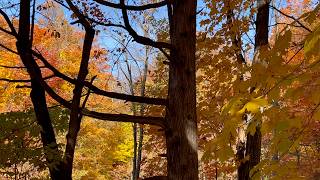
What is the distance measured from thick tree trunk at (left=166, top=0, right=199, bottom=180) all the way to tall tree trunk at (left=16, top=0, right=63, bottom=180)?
121cm

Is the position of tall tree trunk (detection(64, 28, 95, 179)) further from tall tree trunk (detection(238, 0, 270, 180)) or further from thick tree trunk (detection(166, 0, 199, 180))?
tall tree trunk (detection(238, 0, 270, 180))

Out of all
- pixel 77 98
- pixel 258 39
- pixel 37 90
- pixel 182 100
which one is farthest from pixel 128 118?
pixel 258 39

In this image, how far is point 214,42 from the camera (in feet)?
28.0

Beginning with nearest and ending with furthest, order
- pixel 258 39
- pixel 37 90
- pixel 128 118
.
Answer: pixel 128 118 → pixel 37 90 → pixel 258 39

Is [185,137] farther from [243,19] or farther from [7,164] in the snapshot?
[243,19]

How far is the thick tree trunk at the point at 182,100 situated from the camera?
2984mm

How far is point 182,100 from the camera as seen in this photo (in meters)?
3.07

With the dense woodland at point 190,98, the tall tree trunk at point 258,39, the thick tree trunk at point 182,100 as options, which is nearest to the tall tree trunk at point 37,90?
the dense woodland at point 190,98

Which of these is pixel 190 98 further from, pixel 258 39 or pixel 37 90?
pixel 258 39

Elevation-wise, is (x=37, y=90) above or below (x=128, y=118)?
above

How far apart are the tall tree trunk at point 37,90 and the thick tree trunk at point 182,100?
1.21m

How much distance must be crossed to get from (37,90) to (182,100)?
5.14 ft

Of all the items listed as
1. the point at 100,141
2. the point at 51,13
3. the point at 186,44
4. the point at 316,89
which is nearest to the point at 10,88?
the point at 100,141

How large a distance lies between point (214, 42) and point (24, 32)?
5594mm
